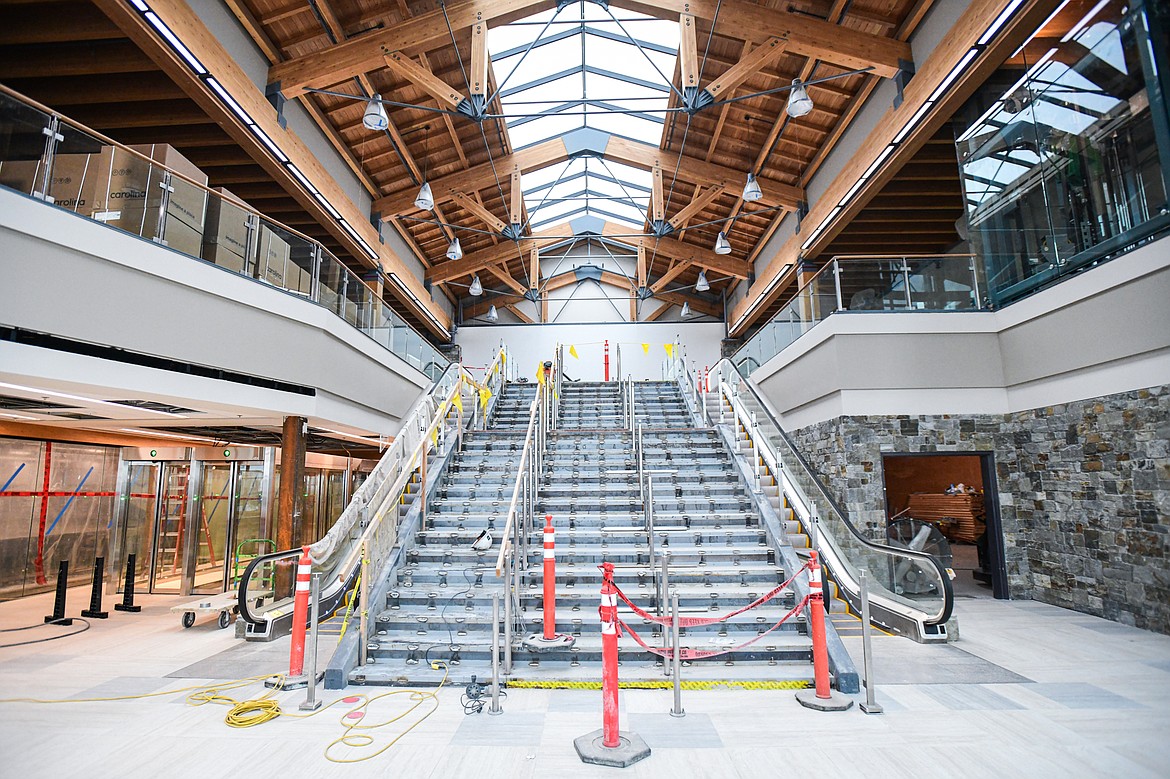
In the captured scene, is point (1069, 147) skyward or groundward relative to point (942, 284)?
skyward

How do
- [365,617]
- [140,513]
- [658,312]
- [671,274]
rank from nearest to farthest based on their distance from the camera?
[365,617], [140,513], [671,274], [658,312]

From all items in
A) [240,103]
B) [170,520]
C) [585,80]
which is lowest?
[170,520]

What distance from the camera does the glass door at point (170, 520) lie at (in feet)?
43.3

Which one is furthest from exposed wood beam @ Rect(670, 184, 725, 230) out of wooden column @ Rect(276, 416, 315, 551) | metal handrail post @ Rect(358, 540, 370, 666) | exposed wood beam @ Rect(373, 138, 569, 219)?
metal handrail post @ Rect(358, 540, 370, 666)

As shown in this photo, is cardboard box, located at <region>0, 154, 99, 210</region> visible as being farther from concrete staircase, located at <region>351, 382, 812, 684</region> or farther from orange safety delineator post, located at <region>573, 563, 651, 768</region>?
orange safety delineator post, located at <region>573, 563, 651, 768</region>

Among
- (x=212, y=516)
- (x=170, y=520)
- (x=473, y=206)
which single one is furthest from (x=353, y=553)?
(x=473, y=206)

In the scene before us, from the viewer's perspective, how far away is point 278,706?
5.39m

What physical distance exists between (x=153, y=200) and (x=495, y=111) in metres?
10.3

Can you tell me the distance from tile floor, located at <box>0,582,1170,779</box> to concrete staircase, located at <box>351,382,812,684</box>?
60cm

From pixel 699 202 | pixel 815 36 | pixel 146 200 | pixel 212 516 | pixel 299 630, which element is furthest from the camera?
pixel 699 202

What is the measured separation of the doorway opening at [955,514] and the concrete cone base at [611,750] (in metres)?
6.31

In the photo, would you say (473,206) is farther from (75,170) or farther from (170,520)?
(75,170)

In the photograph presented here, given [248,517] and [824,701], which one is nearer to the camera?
[824,701]

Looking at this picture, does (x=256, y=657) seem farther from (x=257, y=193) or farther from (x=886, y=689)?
(x=257, y=193)
